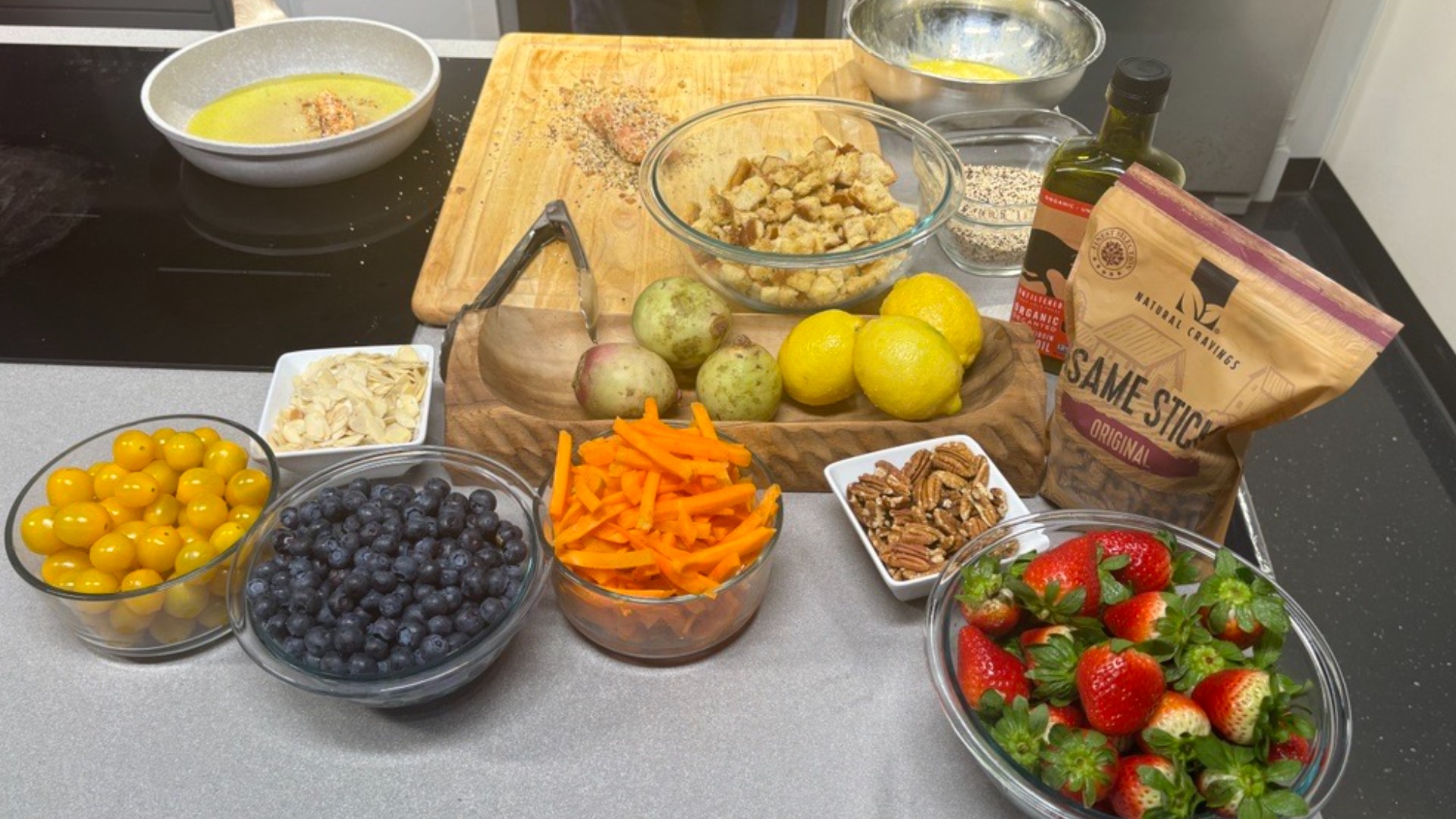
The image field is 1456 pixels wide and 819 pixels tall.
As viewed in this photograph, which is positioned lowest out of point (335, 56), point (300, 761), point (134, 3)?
point (134, 3)

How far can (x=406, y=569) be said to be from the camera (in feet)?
2.81

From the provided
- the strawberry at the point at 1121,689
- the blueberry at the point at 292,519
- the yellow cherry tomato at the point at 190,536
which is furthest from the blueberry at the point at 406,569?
the strawberry at the point at 1121,689

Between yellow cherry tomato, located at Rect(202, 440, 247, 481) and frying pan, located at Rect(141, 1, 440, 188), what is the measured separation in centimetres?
58

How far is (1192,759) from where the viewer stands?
2.47 ft

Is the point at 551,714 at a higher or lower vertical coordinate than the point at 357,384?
lower

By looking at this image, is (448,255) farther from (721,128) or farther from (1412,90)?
(1412,90)

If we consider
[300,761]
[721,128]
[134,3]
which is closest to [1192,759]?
[300,761]

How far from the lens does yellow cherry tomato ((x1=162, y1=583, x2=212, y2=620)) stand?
35.9 inches

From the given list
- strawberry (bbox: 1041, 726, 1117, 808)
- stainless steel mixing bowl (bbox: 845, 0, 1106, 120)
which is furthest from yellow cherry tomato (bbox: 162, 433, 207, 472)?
stainless steel mixing bowl (bbox: 845, 0, 1106, 120)

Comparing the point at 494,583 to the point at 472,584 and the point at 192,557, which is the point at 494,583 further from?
the point at 192,557

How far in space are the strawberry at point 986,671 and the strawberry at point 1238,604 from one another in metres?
0.15

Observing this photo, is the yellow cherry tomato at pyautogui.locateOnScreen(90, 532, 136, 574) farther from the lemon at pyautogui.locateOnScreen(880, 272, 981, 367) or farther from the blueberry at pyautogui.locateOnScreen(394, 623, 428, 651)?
the lemon at pyautogui.locateOnScreen(880, 272, 981, 367)

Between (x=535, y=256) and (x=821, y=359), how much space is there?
0.47 meters

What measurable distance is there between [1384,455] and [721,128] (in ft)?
6.21
